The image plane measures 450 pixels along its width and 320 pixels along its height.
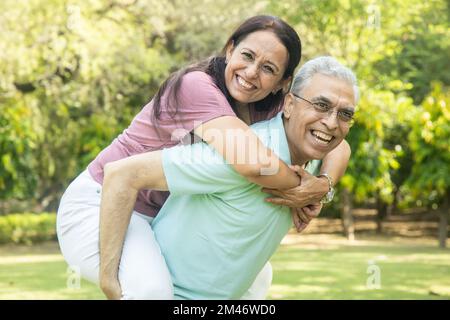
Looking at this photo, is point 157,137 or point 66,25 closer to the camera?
point 157,137

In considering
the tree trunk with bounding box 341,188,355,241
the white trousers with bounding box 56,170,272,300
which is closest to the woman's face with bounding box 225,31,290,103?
the white trousers with bounding box 56,170,272,300

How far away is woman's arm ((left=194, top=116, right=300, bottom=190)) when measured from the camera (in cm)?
283

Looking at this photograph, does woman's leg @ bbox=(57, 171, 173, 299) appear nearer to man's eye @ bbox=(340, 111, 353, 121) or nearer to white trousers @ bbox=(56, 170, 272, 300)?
white trousers @ bbox=(56, 170, 272, 300)

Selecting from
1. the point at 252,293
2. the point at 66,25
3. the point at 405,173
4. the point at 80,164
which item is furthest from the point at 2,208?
the point at 252,293

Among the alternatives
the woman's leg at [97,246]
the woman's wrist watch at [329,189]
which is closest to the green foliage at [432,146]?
the woman's wrist watch at [329,189]

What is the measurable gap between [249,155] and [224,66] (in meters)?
0.77

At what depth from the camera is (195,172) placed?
9.46 feet

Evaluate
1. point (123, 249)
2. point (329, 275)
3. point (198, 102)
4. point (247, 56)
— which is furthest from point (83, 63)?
point (123, 249)

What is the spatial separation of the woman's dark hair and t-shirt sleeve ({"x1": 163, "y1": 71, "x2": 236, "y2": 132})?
0.11 ft

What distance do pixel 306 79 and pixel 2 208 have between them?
18775 millimetres

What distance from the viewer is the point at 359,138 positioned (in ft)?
53.9

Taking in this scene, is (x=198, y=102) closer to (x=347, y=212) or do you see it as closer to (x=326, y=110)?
(x=326, y=110)
